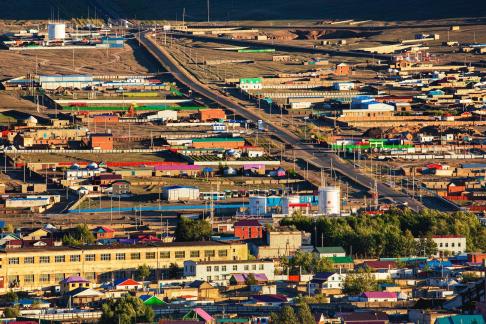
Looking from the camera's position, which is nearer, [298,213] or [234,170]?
[298,213]

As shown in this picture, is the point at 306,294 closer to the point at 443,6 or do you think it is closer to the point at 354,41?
the point at 354,41

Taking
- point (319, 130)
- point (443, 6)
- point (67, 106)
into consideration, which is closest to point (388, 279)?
point (319, 130)

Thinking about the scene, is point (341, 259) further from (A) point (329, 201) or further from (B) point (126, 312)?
(B) point (126, 312)

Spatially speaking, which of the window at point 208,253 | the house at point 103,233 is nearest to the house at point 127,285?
the window at point 208,253

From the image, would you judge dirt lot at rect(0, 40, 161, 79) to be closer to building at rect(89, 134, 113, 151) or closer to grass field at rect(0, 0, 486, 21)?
building at rect(89, 134, 113, 151)

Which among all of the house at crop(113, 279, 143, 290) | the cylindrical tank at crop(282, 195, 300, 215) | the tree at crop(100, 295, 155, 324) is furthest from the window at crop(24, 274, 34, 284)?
the cylindrical tank at crop(282, 195, 300, 215)

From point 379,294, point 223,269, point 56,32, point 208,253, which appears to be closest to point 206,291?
point 379,294
